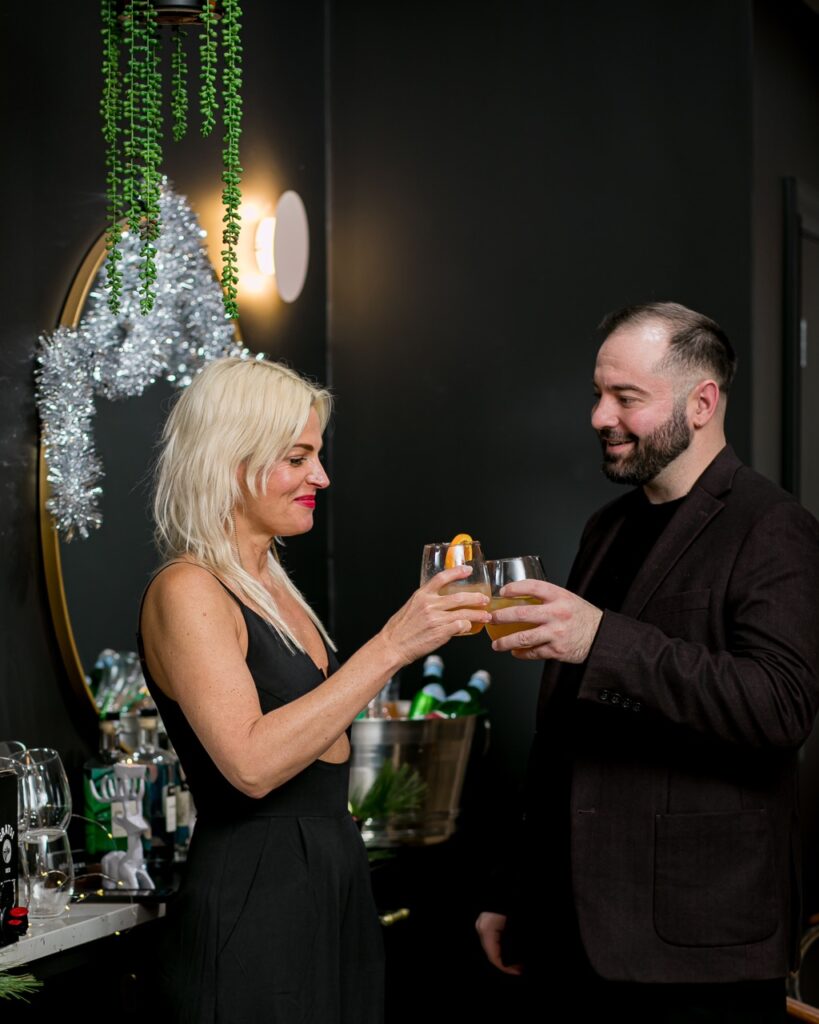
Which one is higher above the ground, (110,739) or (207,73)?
(207,73)

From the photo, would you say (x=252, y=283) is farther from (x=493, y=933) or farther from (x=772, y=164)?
(x=493, y=933)

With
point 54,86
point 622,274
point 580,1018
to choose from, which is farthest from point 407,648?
point 622,274

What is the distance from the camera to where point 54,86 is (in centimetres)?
254

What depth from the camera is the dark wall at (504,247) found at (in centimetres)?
309

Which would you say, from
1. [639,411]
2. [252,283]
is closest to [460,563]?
[639,411]

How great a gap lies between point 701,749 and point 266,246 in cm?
194

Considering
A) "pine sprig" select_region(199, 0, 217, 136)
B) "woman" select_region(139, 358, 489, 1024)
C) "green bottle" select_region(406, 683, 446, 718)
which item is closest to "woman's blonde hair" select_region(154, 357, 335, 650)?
"woman" select_region(139, 358, 489, 1024)

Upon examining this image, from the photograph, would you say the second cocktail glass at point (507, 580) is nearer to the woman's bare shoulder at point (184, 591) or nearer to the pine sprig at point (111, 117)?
the woman's bare shoulder at point (184, 591)

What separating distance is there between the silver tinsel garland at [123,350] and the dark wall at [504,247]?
0.73m

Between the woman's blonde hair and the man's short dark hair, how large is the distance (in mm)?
636

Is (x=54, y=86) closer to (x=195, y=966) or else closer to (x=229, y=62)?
(x=229, y=62)

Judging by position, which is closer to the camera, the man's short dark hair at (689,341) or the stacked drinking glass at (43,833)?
the stacked drinking glass at (43,833)

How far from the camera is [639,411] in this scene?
2.16 meters

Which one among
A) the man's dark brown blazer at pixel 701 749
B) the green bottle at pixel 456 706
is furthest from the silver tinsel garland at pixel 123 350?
the man's dark brown blazer at pixel 701 749
